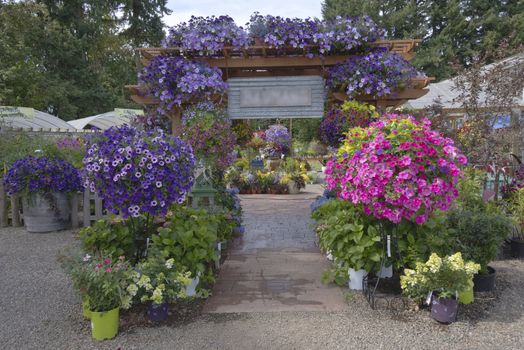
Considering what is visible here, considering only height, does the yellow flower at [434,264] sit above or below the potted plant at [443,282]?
above

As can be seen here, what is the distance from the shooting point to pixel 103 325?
2.74 meters

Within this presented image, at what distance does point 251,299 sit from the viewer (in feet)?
11.1

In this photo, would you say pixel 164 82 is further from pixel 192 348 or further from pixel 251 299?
pixel 192 348

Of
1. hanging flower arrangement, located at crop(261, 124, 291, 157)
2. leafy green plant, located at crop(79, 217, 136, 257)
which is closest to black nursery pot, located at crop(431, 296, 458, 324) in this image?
leafy green plant, located at crop(79, 217, 136, 257)

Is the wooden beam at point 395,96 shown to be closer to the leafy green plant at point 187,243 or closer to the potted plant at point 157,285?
the leafy green plant at point 187,243

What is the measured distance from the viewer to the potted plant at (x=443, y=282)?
9.52 feet

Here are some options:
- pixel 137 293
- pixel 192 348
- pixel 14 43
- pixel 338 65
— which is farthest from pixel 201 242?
pixel 14 43

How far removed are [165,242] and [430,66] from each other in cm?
2546

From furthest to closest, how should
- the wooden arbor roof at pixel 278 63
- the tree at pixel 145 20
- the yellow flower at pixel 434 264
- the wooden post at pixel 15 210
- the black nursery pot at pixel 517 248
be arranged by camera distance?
the tree at pixel 145 20 → the wooden post at pixel 15 210 → the wooden arbor roof at pixel 278 63 → the black nursery pot at pixel 517 248 → the yellow flower at pixel 434 264

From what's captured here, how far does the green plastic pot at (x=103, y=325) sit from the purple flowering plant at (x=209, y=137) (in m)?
2.09

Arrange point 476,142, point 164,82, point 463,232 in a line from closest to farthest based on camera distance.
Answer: point 463,232 < point 164,82 < point 476,142

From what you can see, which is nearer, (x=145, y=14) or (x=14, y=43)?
(x=14, y=43)

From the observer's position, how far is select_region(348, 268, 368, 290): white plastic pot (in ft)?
11.4

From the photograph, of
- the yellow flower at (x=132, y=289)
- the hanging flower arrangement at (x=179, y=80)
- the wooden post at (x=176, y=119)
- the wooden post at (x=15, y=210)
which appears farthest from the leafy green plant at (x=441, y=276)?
the wooden post at (x=15, y=210)
